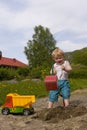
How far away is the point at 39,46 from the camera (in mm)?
81812

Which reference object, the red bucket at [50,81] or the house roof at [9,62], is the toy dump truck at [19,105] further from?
the house roof at [9,62]

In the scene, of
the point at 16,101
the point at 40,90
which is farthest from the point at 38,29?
the point at 16,101

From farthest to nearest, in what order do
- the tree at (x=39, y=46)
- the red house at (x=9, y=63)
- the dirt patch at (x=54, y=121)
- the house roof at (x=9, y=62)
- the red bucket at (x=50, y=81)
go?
the tree at (x=39, y=46) → the house roof at (x=9, y=62) → the red house at (x=9, y=63) → the red bucket at (x=50, y=81) → the dirt patch at (x=54, y=121)

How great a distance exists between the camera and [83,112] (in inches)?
276

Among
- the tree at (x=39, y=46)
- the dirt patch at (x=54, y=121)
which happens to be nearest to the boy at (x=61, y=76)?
the dirt patch at (x=54, y=121)

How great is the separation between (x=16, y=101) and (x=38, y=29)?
249 ft

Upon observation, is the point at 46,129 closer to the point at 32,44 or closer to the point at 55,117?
the point at 55,117

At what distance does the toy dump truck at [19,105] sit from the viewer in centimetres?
813

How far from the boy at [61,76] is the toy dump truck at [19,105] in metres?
0.50

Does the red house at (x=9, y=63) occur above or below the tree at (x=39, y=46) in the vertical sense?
below

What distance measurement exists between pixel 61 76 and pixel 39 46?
73.2m

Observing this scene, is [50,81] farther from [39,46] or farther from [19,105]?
[39,46]

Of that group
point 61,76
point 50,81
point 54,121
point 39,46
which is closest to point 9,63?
point 39,46

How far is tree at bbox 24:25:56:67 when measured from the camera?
263ft
